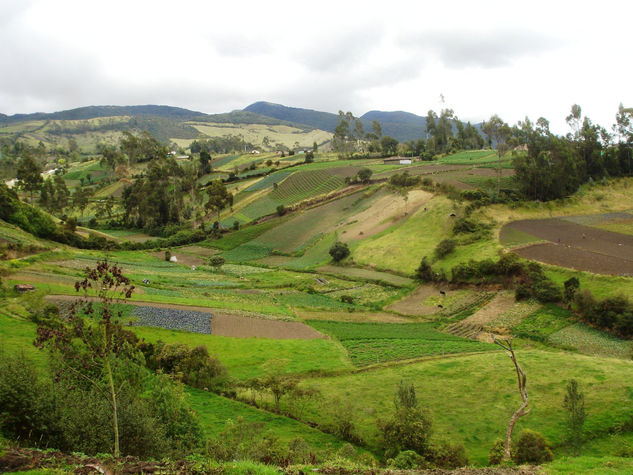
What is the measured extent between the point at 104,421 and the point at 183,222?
103 metres

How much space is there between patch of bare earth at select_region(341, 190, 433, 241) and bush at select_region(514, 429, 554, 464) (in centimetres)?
6202

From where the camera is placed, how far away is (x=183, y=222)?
382ft

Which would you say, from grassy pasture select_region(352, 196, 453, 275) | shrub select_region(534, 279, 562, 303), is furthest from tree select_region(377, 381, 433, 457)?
grassy pasture select_region(352, 196, 453, 275)

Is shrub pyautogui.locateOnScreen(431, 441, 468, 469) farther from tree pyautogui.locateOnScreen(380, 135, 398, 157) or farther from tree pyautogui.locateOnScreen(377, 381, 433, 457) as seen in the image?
tree pyautogui.locateOnScreen(380, 135, 398, 157)

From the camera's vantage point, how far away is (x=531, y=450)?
2134cm

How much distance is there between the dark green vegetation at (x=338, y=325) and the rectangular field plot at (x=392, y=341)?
0.31 meters

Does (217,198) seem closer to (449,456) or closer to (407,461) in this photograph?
(449,456)

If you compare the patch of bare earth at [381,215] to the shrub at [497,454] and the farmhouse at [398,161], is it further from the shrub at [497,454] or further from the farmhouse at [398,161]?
the shrub at [497,454]

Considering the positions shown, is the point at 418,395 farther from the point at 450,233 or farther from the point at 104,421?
the point at 450,233

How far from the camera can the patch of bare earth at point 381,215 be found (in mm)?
85500

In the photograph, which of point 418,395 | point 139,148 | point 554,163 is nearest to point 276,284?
point 418,395

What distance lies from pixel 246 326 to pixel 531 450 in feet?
94.7

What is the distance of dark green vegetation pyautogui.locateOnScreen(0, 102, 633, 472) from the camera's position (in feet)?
66.5

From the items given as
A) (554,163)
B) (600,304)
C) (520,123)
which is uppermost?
(520,123)
